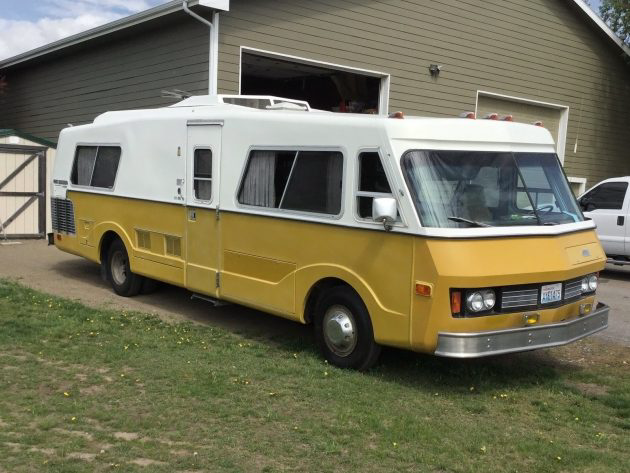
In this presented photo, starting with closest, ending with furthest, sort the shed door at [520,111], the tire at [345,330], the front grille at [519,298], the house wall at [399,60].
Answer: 1. the front grille at [519,298]
2. the tire at [345,330]
3. the house wall at [399,60]
4. the shed door at [520,111]

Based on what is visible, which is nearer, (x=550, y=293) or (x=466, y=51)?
(x=550, y=293)

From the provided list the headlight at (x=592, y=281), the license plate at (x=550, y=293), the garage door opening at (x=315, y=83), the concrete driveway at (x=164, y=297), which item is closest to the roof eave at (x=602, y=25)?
the garage door opening at (x=315, y=83)

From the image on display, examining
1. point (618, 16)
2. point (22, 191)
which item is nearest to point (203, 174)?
point (22, 191)

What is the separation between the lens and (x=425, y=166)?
572 cm

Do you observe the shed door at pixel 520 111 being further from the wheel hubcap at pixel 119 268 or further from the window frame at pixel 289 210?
the window frame at pixel 289 210

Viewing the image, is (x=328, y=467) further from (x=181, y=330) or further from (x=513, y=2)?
(x=513, y=2)

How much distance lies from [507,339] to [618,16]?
17.1 meters

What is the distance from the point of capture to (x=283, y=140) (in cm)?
677

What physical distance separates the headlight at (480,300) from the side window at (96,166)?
564 cm

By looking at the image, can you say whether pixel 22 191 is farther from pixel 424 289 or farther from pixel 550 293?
pixel 550 293

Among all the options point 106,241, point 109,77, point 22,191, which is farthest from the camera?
point 22,191

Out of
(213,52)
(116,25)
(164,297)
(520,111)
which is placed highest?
(116,25)

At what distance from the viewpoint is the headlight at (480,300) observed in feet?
17.8

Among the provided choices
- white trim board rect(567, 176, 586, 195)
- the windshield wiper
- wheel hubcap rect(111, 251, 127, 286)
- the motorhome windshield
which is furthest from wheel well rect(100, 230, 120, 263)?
white trim board rect(567, 176, 586, 195)
